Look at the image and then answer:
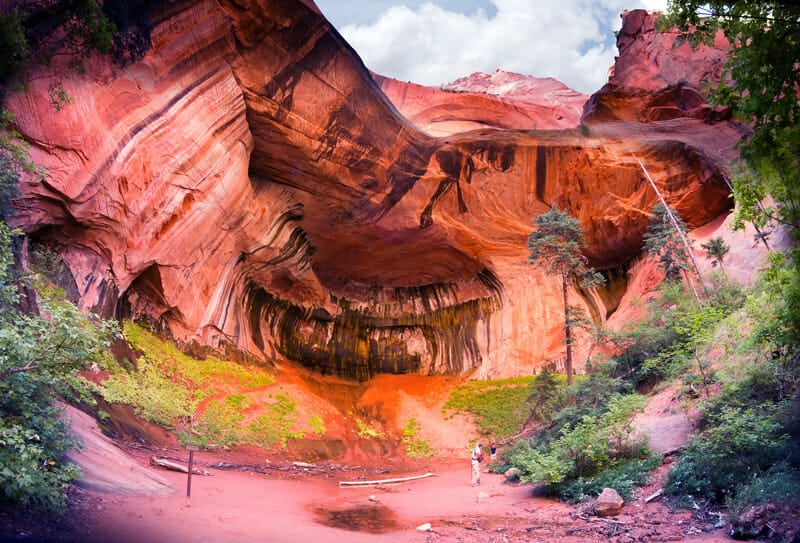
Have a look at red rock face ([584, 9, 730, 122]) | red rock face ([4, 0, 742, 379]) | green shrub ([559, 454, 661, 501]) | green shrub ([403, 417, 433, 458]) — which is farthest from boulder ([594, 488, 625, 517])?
red rock face ([584, 9, 730, 122])

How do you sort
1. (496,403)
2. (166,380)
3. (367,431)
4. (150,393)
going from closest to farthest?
(150,393) → (166,380) → (367,431) → (496,403)

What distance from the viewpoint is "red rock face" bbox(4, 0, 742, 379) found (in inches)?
546

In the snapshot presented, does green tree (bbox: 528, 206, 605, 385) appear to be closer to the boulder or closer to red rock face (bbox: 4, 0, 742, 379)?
red rock face (bbox: 4, 0, 742, 379)

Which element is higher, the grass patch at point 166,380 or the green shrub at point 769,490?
the grass patch at point 166,380

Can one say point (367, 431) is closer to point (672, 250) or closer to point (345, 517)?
point (345, 517)

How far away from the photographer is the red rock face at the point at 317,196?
13859 mm

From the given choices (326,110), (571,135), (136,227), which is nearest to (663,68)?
(571,135)

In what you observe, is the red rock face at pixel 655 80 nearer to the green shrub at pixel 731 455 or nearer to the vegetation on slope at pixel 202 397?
the green shrub at pixel 731 455

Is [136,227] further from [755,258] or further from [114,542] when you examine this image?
[755,258]

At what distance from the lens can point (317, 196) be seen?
22328 mm

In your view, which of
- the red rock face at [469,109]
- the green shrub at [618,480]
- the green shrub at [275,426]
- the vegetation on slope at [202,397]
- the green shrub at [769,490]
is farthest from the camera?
the red rock face at [469,109]

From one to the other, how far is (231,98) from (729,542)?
1755cm

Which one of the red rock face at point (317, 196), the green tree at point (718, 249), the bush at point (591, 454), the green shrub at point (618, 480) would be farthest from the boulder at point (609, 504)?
the red rock face at point (317, 196)

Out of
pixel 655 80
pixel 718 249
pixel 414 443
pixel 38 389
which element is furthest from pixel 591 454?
pixel 655 80
